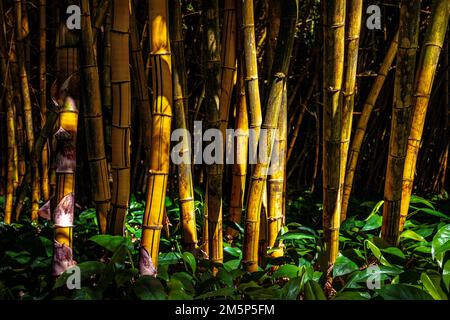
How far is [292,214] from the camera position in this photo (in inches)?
96.9

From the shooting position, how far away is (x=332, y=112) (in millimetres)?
1226

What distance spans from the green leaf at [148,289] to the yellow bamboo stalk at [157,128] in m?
0.09

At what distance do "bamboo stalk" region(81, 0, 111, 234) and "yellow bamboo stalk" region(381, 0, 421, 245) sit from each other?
716 millimetres

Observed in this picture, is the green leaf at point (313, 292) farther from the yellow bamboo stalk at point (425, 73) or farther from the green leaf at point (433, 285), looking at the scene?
the yellow bamboo stalk at point (425, 73)

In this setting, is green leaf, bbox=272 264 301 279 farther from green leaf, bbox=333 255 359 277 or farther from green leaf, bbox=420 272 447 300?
green leaf, bbox=420 272 447 300

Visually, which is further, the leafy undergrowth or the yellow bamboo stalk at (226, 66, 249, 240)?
the yellow bamboo stalk at (226, 66, 249, 240)

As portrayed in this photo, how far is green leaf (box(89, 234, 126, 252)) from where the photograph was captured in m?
1.25

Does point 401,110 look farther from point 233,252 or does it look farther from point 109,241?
point 109,241

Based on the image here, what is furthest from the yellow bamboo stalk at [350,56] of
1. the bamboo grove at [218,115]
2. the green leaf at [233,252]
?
the green leaf at [233,252]

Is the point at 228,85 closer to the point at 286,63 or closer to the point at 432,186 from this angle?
the point at 286,63

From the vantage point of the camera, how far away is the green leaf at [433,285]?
42.2 inches

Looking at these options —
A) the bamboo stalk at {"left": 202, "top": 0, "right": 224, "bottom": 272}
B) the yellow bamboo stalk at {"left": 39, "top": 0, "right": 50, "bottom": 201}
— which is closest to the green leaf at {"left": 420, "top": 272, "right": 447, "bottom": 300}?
the bamboo stalk at {"left": 202, "top": 0, "right": 224, "bottom": 272}

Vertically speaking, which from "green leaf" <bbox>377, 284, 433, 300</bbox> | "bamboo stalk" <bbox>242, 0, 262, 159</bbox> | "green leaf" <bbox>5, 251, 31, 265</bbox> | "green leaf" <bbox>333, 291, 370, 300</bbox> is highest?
"bamboo stalk" <bbox>242, 0, 262, 159</bbox>

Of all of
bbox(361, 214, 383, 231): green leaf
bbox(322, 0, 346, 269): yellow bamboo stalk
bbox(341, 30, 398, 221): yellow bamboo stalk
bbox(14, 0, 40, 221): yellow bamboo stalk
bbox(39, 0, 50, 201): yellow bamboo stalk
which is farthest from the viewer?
bbox(39, 0, 50, 201): yellow bamboo stalk
